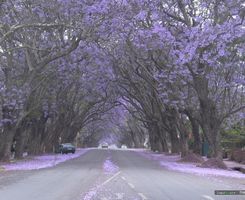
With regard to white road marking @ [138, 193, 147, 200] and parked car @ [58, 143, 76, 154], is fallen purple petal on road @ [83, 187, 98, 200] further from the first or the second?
parked car @ [58, 143, 76, 154]

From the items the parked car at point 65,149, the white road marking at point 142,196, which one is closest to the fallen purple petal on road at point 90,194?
the white road marking at point 142,196

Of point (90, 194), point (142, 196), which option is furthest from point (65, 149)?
point (142, 196)

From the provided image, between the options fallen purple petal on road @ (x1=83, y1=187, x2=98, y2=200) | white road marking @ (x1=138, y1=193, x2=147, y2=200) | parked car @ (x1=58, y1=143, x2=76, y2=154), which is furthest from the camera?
parked car @ (x1=58, y1=143, x2=76, y2=154)

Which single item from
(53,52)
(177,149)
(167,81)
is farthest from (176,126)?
(53,52)

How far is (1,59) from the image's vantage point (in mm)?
32469

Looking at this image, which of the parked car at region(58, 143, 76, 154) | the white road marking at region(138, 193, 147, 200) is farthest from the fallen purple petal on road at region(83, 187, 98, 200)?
the parked car at region(58, 143, 76, 154)

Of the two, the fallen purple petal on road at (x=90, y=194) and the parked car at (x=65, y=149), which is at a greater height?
the parked car at (x=65, y=149)

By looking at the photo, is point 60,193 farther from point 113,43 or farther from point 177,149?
point 177,149

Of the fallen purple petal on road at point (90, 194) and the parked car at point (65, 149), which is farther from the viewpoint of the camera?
the parked car at point (65, 149)

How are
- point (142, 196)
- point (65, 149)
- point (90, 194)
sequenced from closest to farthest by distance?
point (142, 196) < point (90, 194) < point (65, 149)

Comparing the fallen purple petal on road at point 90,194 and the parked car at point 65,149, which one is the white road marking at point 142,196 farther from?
the parked car at point 65,149

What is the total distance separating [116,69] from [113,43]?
8.50 m

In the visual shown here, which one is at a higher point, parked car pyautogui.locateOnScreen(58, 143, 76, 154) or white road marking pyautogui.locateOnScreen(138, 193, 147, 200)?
parked car pyautogui.locateOnScreen(58, 143, 76, 154)

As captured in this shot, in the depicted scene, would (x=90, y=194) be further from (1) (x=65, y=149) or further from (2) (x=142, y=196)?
(1) (x=65, y=149)
